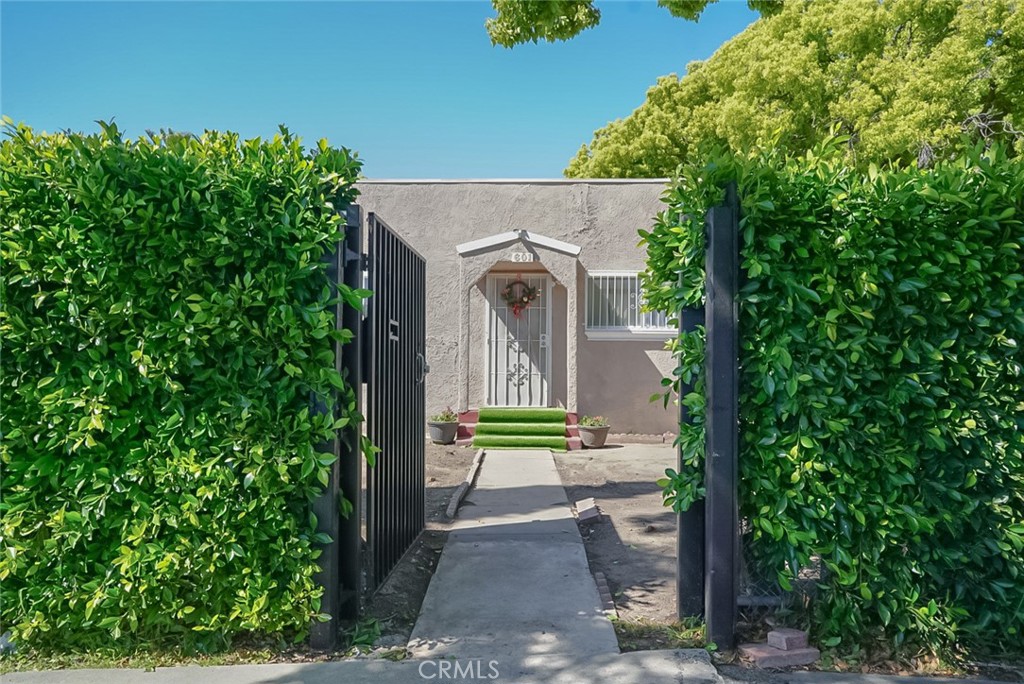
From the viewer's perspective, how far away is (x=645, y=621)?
4574 mm

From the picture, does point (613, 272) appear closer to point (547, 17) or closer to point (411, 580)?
point (547, 17)

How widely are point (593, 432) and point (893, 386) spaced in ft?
28.8

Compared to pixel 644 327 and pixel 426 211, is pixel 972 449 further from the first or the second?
pixel 426 211

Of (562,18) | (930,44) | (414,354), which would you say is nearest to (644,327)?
(562,18)

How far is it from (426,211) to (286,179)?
10.1 metres

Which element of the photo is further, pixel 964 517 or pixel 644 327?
pixel 644 327

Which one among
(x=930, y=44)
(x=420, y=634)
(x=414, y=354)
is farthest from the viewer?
(x=930, y=44)

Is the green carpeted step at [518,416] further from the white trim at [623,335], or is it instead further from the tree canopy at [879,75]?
the tree canopy at [879,75]

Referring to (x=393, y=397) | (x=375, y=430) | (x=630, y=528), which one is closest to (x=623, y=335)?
(x=630, y=528)

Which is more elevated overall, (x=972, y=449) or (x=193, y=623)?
(x=972, y=449)

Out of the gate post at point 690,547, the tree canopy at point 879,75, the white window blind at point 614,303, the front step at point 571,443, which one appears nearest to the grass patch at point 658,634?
the gate post at point 690,547

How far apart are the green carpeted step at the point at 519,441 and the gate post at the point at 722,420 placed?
8.37 m

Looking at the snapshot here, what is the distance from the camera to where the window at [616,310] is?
538 inches
